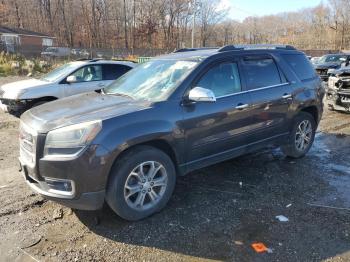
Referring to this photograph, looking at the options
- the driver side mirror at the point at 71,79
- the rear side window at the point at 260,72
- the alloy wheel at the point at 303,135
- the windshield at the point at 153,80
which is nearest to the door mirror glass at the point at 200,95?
the windshield at the point at 153,80

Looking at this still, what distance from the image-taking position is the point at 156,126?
13.3 ft

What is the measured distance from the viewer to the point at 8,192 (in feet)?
16.3

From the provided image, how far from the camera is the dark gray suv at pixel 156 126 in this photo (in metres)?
3.70

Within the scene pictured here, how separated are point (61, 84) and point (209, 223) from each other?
6.71 meters

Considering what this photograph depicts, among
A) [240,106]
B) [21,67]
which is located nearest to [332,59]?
[240,106]

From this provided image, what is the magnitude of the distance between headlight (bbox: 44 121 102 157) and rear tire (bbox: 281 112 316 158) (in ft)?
11.6

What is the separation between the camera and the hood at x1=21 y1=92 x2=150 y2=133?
386 cm

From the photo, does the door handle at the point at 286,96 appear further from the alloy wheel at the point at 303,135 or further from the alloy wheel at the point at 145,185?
the alloy wheel at the point at 145,185

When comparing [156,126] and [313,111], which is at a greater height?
[156,126]

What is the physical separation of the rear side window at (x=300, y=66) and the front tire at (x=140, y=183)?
3018 mm

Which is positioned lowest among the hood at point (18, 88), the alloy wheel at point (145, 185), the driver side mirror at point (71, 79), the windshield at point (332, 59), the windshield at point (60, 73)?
the alloy wheel at point (145, 185)

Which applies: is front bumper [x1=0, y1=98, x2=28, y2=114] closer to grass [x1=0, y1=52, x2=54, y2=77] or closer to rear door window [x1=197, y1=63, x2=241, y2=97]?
rear door window [x1=197, y1=63, x2=241, y2=97]

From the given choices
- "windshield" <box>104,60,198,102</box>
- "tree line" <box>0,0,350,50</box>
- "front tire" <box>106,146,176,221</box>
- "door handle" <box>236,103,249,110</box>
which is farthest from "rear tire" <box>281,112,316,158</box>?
"tree line" <box>0,0,350,50</box>

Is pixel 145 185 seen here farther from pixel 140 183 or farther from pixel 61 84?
pixel 61 84
